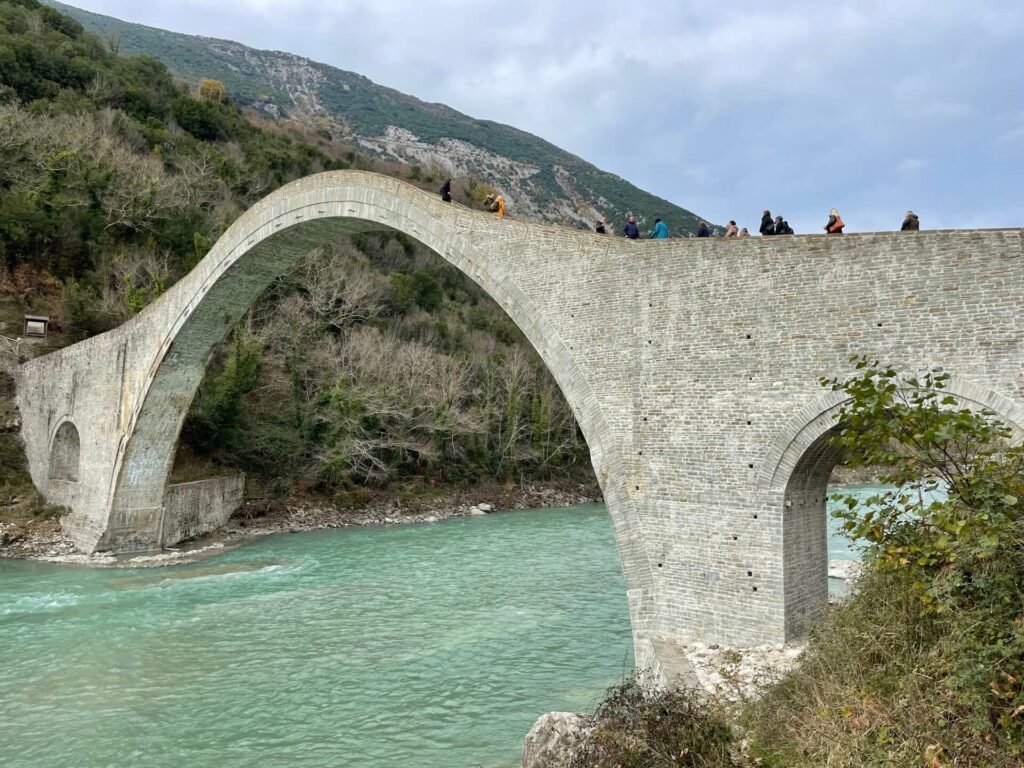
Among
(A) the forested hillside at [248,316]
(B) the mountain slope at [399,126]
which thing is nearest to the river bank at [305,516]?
(A) the forested hillside at [248,316]

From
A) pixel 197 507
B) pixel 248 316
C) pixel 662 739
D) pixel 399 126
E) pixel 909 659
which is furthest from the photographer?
pixel 399 126

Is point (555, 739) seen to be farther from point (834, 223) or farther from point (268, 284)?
point (268, 284)

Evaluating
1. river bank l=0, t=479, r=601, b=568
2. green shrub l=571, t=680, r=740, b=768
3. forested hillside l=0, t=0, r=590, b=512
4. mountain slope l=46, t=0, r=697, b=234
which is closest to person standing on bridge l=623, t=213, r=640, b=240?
green shrub l=571, t=680, r=740, b=768

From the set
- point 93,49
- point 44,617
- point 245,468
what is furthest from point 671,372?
point 93,49

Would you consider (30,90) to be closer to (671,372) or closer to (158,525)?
(158,525)

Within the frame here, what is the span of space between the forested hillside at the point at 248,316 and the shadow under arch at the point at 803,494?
17.4m

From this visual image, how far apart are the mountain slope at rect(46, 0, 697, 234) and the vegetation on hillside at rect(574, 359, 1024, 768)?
198 feet

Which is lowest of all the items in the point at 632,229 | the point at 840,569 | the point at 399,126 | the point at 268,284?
the point at 840,569

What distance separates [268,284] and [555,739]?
12760mm

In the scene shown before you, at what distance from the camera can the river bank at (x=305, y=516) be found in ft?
51.6

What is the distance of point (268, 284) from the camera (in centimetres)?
1536

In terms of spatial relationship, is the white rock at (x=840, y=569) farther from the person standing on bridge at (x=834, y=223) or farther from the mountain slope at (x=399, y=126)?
the mountain slope at (x=399, y=126)

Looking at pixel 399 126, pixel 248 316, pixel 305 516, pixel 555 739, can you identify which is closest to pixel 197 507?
pixel 305 516

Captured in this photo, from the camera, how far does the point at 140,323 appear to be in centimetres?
1667
